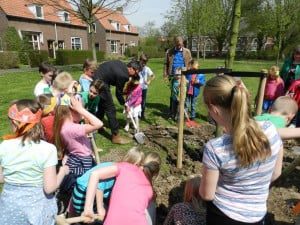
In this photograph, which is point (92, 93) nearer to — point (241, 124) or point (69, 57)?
point (241, 124)

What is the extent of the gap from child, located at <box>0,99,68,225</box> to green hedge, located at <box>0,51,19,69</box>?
24.3 meters

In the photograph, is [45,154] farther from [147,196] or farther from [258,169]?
[258,169]

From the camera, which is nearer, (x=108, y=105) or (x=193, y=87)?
(x=108, y=105)

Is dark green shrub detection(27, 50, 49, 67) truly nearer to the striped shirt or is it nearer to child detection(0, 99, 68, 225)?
child detection(0, 99, 68, 225)

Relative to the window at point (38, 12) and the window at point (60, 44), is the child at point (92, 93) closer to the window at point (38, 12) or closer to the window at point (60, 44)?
the window at point (38, 12)

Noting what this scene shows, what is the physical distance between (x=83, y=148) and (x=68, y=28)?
125 feet

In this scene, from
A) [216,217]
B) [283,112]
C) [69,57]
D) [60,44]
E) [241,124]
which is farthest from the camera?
[60,44]

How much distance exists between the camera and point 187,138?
650 cm

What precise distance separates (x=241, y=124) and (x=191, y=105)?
244 inches

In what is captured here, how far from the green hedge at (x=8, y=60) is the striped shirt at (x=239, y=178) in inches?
1004

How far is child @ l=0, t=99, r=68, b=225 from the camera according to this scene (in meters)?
2.57

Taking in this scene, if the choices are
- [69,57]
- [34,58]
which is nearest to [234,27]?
[34,58]

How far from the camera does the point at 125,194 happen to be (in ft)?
8.84

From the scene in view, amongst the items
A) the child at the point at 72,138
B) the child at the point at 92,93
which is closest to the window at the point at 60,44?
the child at the point at 92,93
